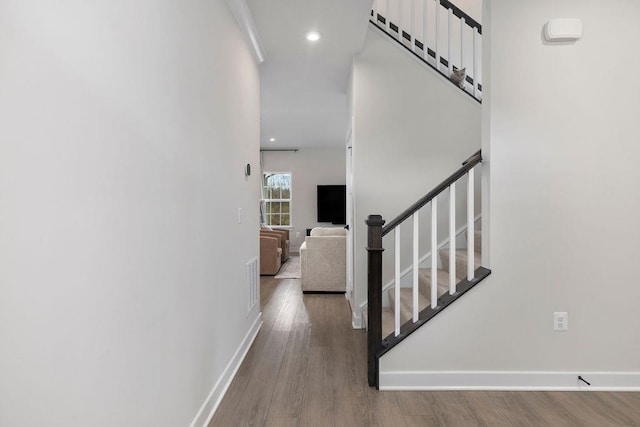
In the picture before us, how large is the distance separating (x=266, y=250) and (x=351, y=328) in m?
3.02

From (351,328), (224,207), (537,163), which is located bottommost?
(351,328)

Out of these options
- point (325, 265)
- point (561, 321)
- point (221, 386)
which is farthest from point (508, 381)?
point (325, 265)

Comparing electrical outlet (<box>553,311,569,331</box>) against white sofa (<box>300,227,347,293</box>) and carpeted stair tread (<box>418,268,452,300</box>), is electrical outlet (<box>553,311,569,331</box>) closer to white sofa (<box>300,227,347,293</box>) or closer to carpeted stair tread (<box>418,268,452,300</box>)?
carpeted stair tread (<box>418,268,452,300</box>)

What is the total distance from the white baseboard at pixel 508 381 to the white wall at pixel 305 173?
704cm

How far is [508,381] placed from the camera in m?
2.35

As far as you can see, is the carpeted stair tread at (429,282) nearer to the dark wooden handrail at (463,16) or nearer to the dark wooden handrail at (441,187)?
the dark wooden handrail at (441,187)

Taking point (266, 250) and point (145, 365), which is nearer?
point (145, 365)

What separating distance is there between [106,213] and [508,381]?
251 centimetres

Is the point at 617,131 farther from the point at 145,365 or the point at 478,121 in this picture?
the point at 145,365

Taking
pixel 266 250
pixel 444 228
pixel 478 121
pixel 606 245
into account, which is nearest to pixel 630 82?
pixel 606 245

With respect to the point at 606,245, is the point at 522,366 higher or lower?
lower

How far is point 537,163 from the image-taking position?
2.34 metres

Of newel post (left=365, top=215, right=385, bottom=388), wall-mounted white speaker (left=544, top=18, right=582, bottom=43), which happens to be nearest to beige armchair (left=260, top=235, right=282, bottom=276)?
newel post (left=365, top=215, right=385, bottom=388)

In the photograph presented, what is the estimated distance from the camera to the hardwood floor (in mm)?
2000
